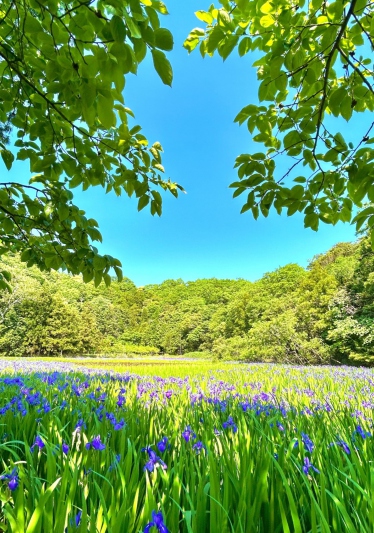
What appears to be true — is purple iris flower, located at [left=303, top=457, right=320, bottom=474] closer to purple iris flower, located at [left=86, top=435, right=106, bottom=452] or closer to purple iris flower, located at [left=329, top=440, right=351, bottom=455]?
purple iris flower, located at [left=329, top=440, right=351, bottom=455]

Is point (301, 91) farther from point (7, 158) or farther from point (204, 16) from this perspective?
point (7, 158)

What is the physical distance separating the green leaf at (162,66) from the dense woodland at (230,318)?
3.27 m

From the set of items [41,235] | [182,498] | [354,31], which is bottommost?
[182,498]

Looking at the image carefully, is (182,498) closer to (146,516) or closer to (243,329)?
(146,516)

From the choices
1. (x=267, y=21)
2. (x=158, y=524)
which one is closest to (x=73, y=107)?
(x=267, y=21)

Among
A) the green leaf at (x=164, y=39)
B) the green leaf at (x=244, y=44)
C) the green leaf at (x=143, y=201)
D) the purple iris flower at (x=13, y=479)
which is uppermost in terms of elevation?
the green leaf at (x=244, y=44)

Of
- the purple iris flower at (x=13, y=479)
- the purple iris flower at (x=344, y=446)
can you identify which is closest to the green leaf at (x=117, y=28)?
the purple iris flower at (x=13, y=479)

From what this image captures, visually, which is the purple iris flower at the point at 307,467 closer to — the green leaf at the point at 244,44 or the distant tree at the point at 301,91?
the distant tree at the point at 301,91

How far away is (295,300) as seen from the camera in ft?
71.6

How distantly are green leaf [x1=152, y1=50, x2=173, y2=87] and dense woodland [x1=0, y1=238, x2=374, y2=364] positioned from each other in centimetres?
327

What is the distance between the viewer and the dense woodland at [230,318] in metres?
16.9

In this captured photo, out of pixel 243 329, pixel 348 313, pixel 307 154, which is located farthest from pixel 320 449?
pixel 243 329

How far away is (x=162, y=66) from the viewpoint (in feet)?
2.82

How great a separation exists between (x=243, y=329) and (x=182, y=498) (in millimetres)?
31573
